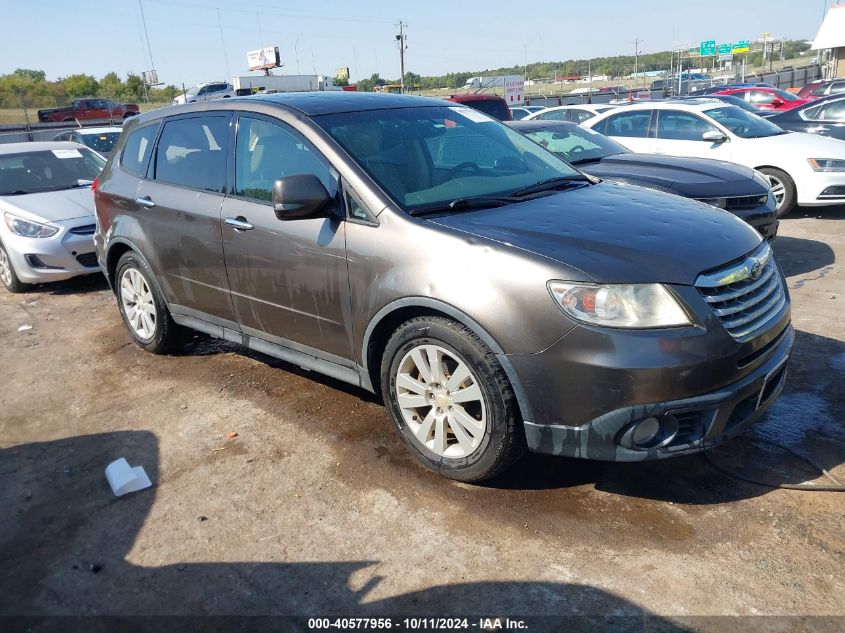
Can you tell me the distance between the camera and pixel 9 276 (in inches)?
308

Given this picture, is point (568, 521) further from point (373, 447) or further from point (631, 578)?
point (373, 447)

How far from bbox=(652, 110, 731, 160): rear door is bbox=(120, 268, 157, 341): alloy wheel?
7174 mm

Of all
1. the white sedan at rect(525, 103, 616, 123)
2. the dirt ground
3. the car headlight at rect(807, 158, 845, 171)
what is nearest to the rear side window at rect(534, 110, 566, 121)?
the white sedan at rect(525, 103, 616, 123)

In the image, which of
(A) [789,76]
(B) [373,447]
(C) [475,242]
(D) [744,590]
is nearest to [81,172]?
(B) [373,447]

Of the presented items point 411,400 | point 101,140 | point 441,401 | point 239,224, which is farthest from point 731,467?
point 101,140

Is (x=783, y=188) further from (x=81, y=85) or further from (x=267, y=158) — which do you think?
(x=81, y=85)

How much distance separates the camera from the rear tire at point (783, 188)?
922cm

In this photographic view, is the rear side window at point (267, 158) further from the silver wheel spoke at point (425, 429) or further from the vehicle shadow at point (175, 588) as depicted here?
the vehicle shadow at point (175, 588)

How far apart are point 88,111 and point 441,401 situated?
40.9 m

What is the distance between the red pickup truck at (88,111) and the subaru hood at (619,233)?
123 feet

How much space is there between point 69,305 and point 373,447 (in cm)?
490

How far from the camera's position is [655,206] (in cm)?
367

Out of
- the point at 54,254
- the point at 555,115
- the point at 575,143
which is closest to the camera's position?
the point at 54,254

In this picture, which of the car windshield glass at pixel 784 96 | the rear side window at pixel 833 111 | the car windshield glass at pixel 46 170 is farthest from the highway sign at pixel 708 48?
the car windshield glass at pixel 46 170
